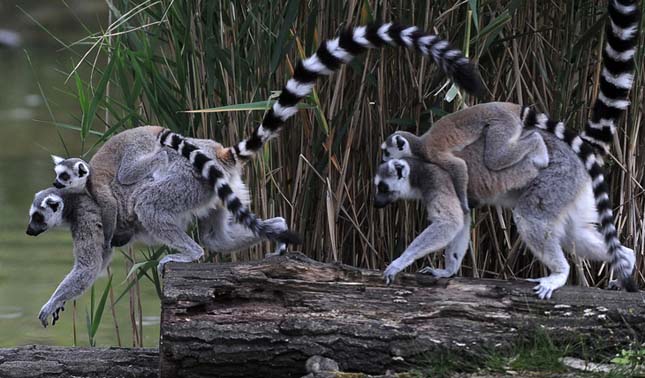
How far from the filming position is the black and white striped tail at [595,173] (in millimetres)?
4945

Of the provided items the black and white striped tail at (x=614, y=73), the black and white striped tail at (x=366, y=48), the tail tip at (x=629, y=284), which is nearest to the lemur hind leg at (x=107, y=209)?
the black and white striped tail at (x=366, y=48)

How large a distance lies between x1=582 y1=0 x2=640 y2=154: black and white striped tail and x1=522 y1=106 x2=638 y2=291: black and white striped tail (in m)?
0.12

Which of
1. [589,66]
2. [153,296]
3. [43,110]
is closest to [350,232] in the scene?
[589,66]

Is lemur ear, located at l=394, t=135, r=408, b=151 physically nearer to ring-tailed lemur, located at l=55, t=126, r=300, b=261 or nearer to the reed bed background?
the reed bed background

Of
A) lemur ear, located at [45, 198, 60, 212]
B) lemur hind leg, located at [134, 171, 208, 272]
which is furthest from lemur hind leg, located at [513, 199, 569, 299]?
lemur ear, located at [45, 198, 60, 212]

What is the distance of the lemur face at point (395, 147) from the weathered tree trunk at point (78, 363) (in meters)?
1.33

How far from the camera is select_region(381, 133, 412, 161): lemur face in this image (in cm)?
503

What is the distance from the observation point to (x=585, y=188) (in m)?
5.02

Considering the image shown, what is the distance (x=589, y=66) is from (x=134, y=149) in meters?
2.22

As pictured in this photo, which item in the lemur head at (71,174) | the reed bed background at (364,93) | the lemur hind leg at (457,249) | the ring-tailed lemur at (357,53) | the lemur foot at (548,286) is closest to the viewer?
the lemur foot at (548,286)

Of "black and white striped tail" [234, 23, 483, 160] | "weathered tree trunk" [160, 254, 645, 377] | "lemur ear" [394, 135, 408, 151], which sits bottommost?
"weathered tree trunk" [160, 254, 645, 377]

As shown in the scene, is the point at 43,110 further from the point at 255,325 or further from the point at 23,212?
the point at 255,325

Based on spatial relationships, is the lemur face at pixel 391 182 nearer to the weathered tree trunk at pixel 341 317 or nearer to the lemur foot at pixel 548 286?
the weathered tree trunk at pixel 341 317

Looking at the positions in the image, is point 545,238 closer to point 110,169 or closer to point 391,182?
point 391,182
